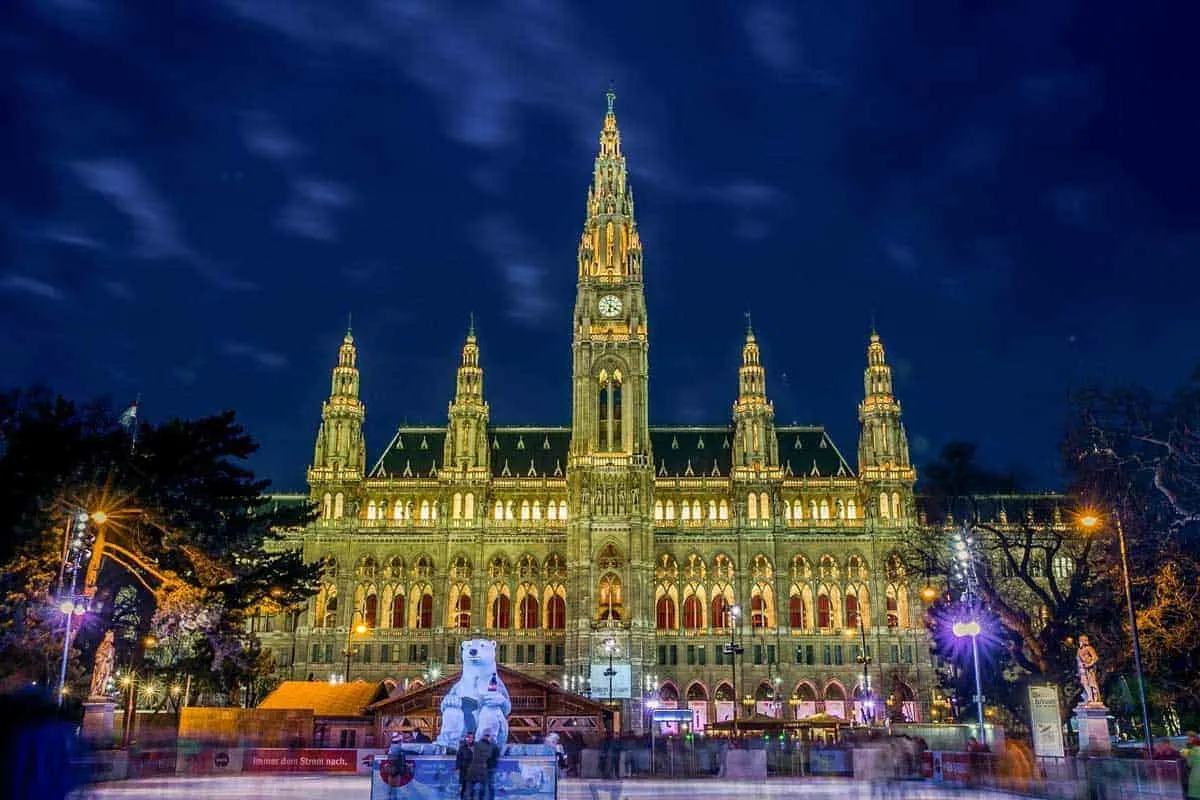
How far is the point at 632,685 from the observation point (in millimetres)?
94438

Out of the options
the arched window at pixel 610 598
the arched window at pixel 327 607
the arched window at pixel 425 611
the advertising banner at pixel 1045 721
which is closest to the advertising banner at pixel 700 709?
the arched window at pixel 610 598

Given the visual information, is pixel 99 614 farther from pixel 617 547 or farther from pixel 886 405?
pixel 886 405

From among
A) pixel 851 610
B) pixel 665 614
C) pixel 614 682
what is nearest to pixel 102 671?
pixel 614 682

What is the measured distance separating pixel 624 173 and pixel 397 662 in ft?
186

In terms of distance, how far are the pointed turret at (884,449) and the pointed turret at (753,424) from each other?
30.1 ft

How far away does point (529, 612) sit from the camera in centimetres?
10244

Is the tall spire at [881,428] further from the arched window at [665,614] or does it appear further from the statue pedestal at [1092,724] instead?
the statue pedestal at [1092,724]

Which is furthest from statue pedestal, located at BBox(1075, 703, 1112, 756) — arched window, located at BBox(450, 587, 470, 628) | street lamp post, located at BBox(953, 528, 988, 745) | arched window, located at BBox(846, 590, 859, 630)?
arched window, located at BBox(450, 587, 470, 628)

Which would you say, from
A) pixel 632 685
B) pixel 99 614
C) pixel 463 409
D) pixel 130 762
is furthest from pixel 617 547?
pixel 130 762

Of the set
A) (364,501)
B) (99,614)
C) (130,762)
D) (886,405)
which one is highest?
(886,405)

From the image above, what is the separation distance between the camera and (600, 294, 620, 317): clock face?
106812 millimetres

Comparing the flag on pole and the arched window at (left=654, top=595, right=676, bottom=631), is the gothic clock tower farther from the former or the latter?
the flag on pole

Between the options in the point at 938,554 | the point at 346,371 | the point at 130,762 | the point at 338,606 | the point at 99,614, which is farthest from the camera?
the point at 346,371

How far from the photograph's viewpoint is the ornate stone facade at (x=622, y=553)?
98438 millimetres
